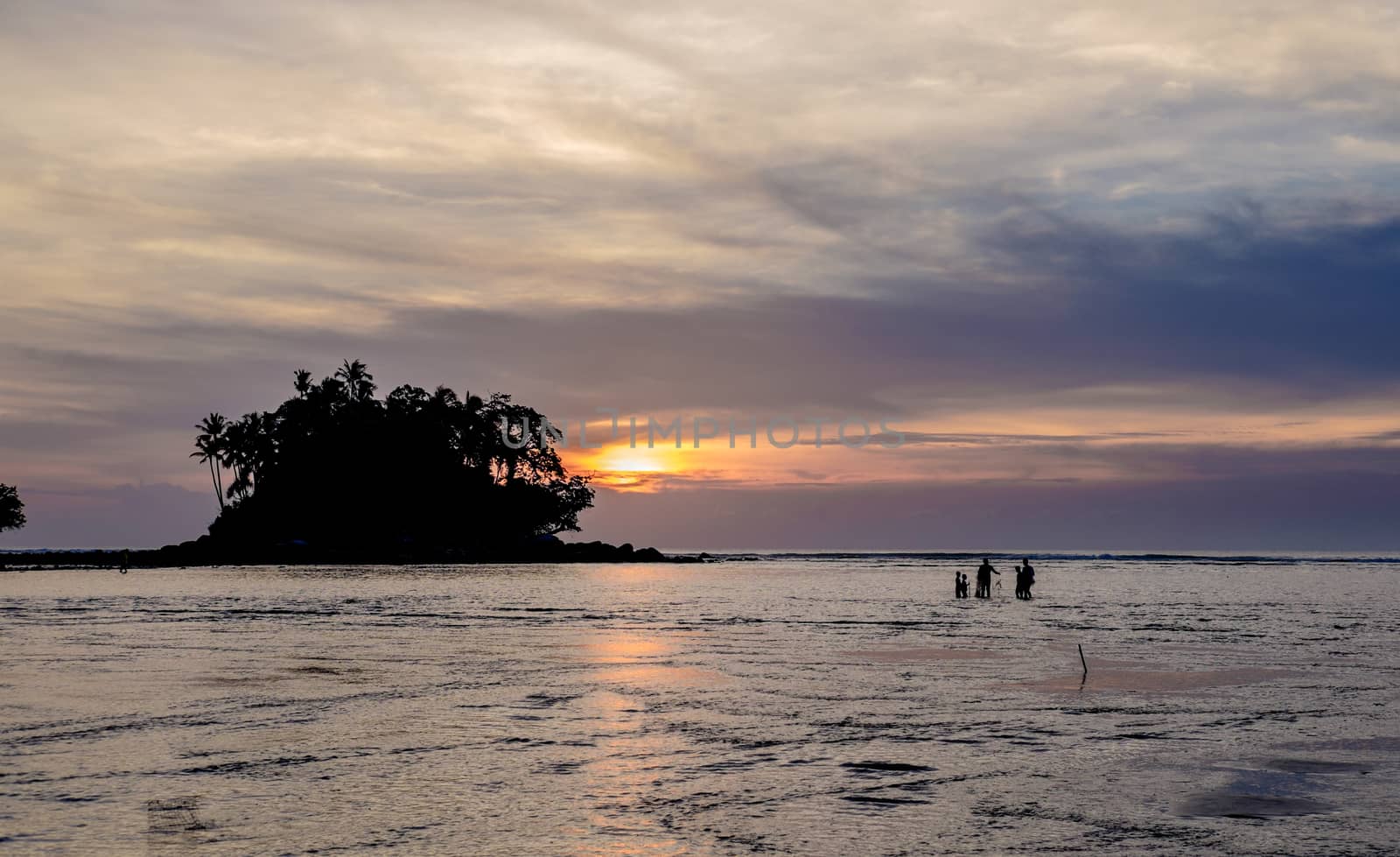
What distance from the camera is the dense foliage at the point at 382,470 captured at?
142 m

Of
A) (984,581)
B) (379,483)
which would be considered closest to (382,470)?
(379,483)

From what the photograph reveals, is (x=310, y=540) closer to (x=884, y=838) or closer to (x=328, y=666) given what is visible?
(x=328, y=666)

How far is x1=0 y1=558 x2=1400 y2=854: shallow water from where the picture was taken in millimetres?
11750

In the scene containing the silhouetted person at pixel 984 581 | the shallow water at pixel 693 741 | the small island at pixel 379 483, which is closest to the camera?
the shallow water at pixel 693 741

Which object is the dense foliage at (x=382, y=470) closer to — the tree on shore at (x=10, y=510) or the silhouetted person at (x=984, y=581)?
the tree on shore at (x=10, y=510)

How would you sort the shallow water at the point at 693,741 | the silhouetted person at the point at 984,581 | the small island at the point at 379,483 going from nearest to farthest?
the shallow water at the point at 693,741 → the silhouetted person at the point at 984,581 → the small island at the point at 379,483

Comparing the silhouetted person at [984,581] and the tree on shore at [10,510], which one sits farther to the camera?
the tree on shore at [10,510]

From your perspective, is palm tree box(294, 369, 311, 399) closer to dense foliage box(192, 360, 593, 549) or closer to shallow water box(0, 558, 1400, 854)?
dense foliage box(192, 360, 593, 549)

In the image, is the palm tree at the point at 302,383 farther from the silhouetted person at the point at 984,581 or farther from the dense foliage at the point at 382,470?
the silhouetted person at the point at 984,581

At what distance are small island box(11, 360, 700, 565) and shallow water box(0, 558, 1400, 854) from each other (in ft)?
347

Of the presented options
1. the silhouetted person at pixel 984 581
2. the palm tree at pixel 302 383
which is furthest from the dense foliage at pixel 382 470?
the silhouetted person at pixel 984 581

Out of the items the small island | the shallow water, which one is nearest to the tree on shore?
the small island

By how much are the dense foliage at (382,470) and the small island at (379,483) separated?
15 centimetres

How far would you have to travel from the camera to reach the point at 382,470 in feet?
474
